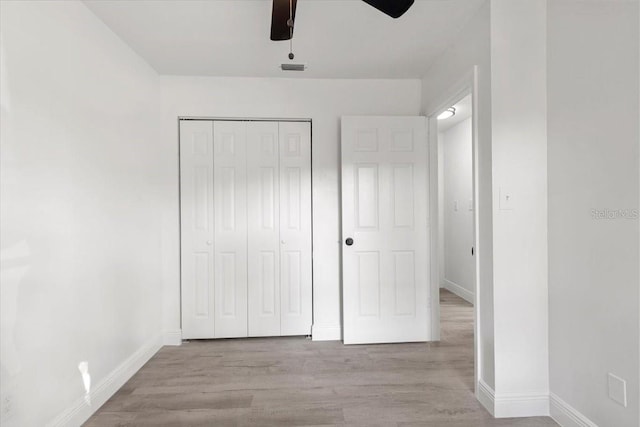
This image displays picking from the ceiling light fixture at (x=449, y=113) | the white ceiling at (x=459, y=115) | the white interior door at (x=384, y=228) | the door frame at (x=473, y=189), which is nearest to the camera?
the door frame at (x=473, y=189)

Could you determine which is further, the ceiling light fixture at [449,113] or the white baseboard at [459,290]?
the white baseboard at [459,290]

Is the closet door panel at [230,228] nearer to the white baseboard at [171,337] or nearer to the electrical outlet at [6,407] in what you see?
the white baseboard at [171,337]

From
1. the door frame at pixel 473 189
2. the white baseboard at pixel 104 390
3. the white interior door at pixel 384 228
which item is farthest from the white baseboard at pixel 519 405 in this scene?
the white baseboard at pixel 104 390

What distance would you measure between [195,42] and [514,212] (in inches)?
95.1

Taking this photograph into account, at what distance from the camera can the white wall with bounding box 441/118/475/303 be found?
4.09 metres

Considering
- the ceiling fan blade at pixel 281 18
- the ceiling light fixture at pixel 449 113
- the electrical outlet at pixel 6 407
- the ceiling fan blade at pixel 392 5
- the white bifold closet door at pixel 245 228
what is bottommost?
the electrical outlet at pixel 6 407

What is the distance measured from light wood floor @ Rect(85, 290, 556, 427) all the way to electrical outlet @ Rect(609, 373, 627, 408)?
0.46 meters

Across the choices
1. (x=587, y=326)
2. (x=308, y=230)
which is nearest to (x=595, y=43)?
(x=587, y=326)

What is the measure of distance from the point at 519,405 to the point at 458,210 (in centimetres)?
285

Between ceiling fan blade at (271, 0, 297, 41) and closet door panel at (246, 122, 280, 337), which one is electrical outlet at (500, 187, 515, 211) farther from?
closet door panel at (246, 122, 280, 337)

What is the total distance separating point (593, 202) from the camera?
154cm

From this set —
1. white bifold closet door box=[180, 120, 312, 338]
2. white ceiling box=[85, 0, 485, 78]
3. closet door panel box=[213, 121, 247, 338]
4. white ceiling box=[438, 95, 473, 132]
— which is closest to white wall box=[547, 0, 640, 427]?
white ceiling box=[85, 0, 485, 78]

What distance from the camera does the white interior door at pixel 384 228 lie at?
109 inches

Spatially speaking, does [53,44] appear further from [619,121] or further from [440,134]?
[440,134]
